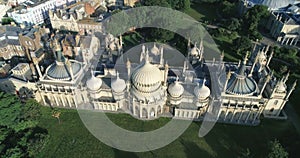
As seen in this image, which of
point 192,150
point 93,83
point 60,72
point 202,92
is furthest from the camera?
point 60,72

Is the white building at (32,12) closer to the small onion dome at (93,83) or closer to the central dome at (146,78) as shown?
the small onion dome at (93,83)

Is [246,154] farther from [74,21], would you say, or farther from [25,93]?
[74,21]

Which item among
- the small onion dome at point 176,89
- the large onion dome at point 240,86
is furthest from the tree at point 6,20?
the large onion dome at point 240,86

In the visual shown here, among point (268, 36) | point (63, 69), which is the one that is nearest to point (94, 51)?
point (63, 69)

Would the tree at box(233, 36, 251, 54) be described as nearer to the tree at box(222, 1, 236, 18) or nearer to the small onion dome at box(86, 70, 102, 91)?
the tree at box(222, 1, 236, 18)

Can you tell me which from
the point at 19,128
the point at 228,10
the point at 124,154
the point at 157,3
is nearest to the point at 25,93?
the point at 19,128
